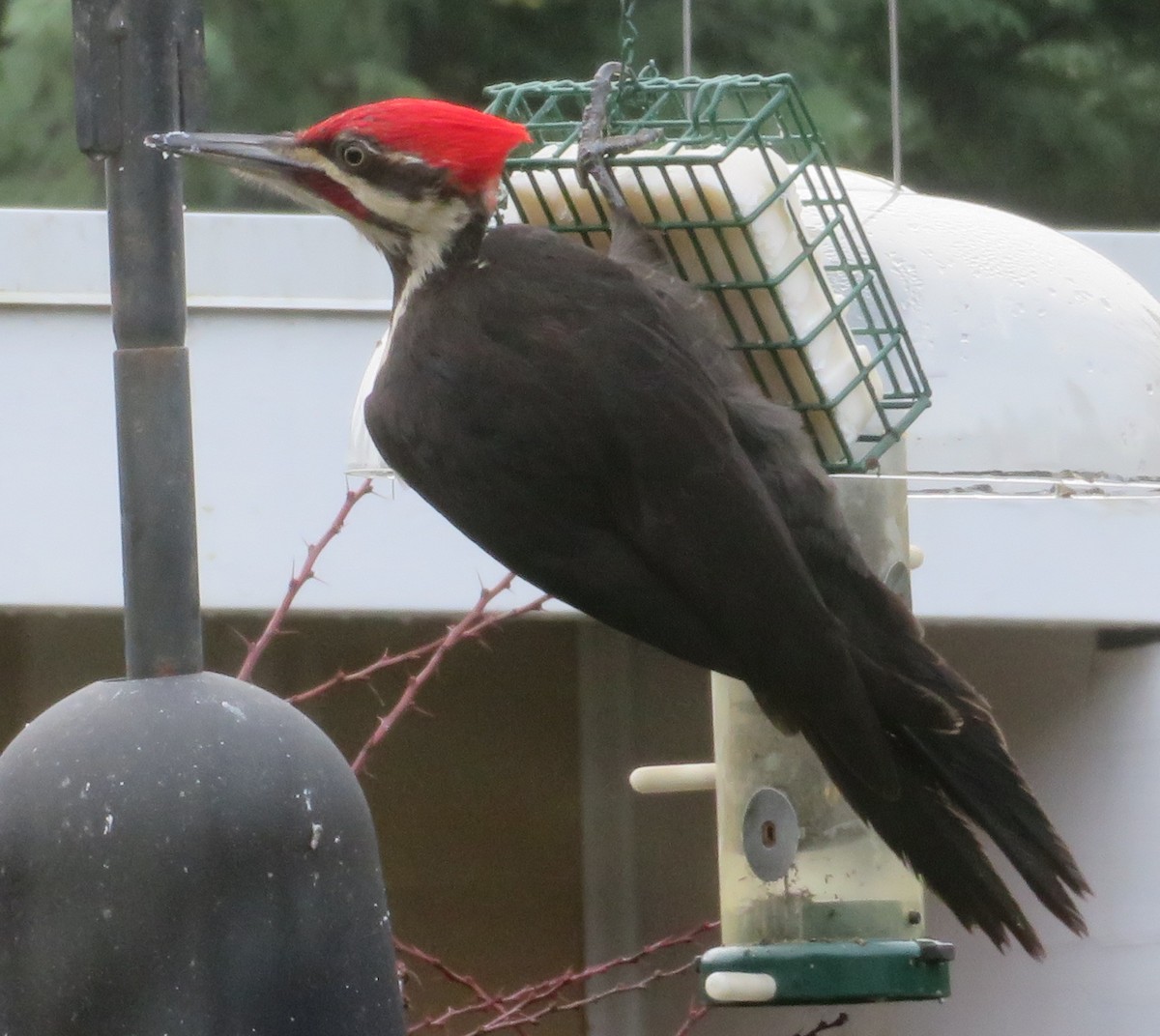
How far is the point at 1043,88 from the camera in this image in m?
9.91

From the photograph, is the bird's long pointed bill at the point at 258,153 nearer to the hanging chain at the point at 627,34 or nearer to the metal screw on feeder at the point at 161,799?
the metal screw on feeder at the point at 161,799

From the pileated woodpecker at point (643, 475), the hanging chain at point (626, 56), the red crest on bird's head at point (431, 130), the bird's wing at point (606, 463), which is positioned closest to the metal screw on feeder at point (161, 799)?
the red crest on bird's head at point (431, 130)

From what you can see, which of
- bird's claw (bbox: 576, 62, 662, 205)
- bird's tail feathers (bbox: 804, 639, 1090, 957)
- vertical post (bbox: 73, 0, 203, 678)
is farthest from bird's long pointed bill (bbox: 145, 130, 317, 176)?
bird's tail feathers (bbox: 804, 639, 1090, 957)

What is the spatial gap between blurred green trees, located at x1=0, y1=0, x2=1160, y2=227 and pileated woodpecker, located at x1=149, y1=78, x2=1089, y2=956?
4066mm

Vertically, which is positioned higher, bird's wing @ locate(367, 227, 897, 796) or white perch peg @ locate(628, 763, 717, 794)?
bird's wing @ locate(367, 227, 897, 796)

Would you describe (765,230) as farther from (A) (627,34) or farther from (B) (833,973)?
(B) (833,973)

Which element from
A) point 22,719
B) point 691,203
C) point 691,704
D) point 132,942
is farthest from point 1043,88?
point 132,942

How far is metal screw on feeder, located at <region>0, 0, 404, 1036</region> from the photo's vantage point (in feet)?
5.25

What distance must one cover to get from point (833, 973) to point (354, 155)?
1304 mm

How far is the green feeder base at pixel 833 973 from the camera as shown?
108 inches

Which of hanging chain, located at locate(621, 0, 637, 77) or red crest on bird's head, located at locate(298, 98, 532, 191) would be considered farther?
hanging chain, located at locate(621, 0, 637, 77)

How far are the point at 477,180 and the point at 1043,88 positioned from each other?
26.2ft

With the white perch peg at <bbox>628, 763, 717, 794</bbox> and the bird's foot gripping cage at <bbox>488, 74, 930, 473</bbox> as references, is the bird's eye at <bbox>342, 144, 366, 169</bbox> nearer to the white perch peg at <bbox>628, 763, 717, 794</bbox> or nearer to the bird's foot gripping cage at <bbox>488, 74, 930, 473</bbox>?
the bird's foot gripping cage at <bbox>488, 74, 930, 473</bbox>

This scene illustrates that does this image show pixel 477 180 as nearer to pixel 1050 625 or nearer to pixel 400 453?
pixel 400 453
